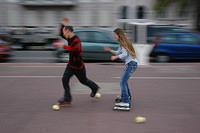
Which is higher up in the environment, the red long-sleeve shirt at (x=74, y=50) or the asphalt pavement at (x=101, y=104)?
the red long-sleeve shirt at (x=74, y=50)

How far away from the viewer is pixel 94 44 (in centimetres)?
1281

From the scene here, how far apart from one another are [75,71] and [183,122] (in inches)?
87.8


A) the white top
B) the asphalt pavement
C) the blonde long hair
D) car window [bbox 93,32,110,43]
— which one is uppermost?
the blonde long hair

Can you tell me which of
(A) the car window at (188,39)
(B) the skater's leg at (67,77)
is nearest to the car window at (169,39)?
(A) the car window at (188,39)

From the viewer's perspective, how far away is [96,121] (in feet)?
17.3

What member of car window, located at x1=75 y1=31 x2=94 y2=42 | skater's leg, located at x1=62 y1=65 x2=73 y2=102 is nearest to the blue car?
car window, located at x1=75 y1=31 x2=94 y2=42

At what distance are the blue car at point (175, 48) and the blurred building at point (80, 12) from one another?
20.0 metres

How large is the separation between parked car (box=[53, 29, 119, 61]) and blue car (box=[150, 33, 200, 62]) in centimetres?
184

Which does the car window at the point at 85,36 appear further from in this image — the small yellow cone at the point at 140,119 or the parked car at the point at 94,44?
the small yellow cone at the point at 140,119

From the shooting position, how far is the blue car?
43.0 ft

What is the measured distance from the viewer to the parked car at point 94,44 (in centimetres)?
1271

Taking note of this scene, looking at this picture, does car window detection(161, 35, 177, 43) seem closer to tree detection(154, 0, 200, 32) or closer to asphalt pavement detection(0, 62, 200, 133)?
asphalt pavement detection(0, 62, 200, 133)

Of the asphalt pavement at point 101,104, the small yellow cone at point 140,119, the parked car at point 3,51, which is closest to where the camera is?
the asphalt pavement at point 101,104

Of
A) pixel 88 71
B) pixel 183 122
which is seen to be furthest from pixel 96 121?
pixel 88 71
